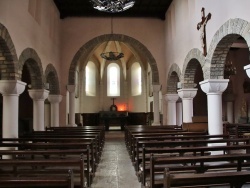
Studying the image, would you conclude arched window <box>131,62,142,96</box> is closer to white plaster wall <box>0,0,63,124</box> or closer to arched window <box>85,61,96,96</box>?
arched window <box>85,61,96,96</box>

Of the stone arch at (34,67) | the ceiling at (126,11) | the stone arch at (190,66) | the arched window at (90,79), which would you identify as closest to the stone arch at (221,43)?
the stone arch at (190,66)

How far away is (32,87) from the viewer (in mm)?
12352

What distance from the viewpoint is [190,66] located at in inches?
472

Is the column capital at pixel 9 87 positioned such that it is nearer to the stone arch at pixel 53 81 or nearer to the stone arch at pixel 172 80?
the stone arch at pixel 53 81

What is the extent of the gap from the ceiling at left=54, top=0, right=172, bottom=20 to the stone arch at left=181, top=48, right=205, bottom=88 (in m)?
4.18

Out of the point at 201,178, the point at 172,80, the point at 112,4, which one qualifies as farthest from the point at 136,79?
the point at 201,178

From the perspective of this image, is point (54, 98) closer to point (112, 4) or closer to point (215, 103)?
point (112, 4)

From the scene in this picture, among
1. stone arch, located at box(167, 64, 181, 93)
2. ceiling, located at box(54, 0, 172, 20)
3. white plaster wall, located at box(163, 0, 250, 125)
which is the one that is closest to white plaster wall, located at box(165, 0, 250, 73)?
white plaster wall, located at box(163, 0, 250, 125)

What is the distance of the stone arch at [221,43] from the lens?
7.05 metres

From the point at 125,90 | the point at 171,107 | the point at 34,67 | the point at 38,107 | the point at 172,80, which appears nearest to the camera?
the point at 34,67

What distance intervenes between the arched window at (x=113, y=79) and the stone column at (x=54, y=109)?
10.4 m

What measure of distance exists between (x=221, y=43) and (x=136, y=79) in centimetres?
1651

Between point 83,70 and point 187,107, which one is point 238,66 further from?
point 83,70

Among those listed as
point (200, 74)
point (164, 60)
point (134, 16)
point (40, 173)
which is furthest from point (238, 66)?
point (40, 173)
